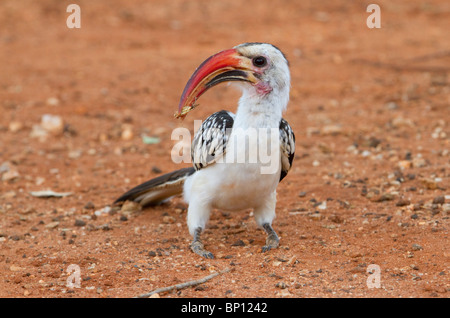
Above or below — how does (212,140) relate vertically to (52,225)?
above

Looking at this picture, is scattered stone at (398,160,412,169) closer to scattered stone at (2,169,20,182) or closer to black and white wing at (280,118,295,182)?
black and white wing at (280,118,295,182)

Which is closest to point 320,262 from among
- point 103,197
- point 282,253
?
point 282,253

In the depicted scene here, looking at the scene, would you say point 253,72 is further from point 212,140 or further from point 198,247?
point 198,247

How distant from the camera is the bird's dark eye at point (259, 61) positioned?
521 cm

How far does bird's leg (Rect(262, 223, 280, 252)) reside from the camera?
5.49m

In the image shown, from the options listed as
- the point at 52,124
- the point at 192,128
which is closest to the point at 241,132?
the point at 192,128

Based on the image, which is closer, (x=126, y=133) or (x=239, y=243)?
(x=239, y=243)

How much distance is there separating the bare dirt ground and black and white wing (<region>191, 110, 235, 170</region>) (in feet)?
2.58

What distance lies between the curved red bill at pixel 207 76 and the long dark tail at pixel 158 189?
3.73 ft

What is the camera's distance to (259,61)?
5215 millimetres

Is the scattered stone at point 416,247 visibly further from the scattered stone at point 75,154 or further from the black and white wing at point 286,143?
the scattered stone at point 75,154

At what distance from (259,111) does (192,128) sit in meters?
4.30

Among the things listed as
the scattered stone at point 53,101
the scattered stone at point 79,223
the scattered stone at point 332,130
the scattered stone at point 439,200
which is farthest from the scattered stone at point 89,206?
the scattered stone at point 53,101
